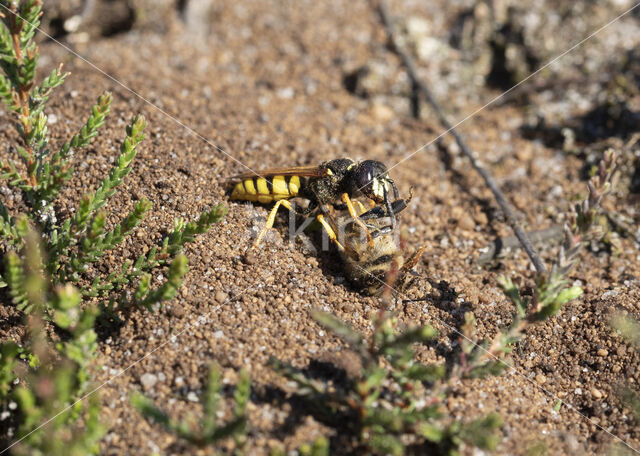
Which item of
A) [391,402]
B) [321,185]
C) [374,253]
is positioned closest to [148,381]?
[391,402]

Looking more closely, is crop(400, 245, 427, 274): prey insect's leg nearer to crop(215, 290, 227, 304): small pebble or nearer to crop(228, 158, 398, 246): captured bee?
crop(228, 158, 398, 246): captured bee

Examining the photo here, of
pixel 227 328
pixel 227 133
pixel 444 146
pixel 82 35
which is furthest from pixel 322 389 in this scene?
pixel 82 35

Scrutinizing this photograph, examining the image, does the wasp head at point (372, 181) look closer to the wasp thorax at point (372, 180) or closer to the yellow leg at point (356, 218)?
the wasp thorax at point (372, 180)

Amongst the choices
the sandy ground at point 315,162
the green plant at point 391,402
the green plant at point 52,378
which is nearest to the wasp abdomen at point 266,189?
the sandy ground at point 315,162

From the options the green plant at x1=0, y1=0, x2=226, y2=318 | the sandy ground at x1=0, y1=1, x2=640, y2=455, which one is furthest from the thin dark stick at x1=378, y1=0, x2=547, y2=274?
the green plant at x1=0, y1=0, x2=226, y2=318

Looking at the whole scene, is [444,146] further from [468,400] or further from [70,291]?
[70,291]

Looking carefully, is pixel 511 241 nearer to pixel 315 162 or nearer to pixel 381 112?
pixel 315 162
